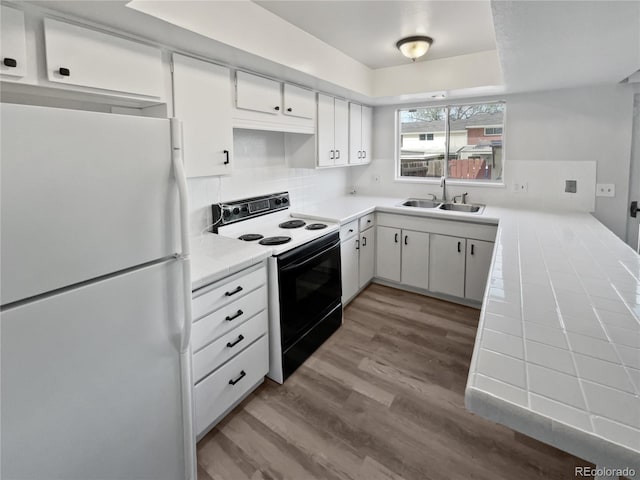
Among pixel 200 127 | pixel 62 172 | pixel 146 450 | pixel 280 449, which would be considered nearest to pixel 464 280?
pixel 280 449

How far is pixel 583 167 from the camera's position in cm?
315

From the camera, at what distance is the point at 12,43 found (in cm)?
122

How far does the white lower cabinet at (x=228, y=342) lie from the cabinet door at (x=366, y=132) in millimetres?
2438

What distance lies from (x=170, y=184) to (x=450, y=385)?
2075 millimetres

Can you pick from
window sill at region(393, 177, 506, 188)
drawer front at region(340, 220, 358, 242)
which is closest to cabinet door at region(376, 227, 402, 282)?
drawer front at region(340, 220, 358, 242)

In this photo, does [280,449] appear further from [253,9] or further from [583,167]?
[583,167]

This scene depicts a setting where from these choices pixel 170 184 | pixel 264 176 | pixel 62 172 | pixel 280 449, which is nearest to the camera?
pixel 62 172

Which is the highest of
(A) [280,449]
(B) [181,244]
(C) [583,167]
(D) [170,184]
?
(C) [583,167]

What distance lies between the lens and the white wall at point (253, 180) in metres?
2.39

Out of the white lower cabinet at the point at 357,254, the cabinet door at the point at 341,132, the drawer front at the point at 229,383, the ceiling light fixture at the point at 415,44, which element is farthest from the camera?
the cabinet door at the point at 341,132

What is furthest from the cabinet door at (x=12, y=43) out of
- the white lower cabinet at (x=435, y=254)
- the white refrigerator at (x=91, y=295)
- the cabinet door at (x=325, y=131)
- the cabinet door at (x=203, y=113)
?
the white lower cabinet at (x=435, y=254)

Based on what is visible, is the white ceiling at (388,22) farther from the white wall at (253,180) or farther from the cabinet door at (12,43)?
the cabinet door at (12,43)

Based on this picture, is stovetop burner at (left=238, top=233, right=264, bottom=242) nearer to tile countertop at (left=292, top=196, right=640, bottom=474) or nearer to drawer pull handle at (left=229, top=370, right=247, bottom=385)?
drawer pull handle at (left=229, top=370, right=247, bottom=385)

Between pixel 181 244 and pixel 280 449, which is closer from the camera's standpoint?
pixel 181 244
